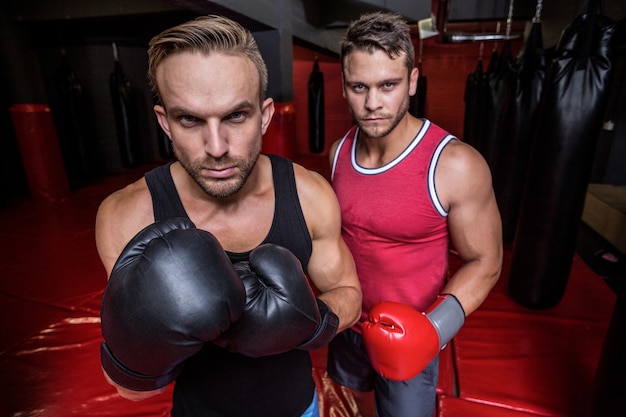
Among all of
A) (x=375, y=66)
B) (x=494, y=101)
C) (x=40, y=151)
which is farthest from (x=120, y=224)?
(x=40, y=151)

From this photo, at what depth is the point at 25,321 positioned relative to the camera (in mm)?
2697

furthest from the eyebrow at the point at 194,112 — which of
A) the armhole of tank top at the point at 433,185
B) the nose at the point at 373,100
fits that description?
the armhole of tank top at the point at 433,185

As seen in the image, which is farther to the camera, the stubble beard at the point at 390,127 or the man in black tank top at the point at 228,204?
the stubble beard at the point at 390,127

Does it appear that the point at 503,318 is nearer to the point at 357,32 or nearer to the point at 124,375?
the point at 357,32

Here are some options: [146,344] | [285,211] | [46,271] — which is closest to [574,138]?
[285,211]

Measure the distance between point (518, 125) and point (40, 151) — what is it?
18.5 ft

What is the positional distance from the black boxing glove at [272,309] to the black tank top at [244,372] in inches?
9.7

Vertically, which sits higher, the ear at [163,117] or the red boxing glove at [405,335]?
the ear at [163,117]

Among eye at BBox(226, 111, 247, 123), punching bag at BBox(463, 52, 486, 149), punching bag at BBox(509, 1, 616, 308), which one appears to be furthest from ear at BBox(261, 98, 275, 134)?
punching bag at BBox(463, 52, 486, 149)

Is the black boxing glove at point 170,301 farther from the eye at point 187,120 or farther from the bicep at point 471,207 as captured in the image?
the bicep at point 471,207

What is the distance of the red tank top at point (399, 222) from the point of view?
1.43 m

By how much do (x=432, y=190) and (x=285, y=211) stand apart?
574 millimetres

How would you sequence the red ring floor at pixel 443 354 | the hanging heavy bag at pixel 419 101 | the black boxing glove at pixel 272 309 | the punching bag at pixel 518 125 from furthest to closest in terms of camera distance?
the hanging heavy bag at pixel 419 101 < the punching bag at pixel 518 125 < the red ring floor at pixel 443 354 < the black boxing glove at pixel 272 309

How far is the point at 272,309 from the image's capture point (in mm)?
860
